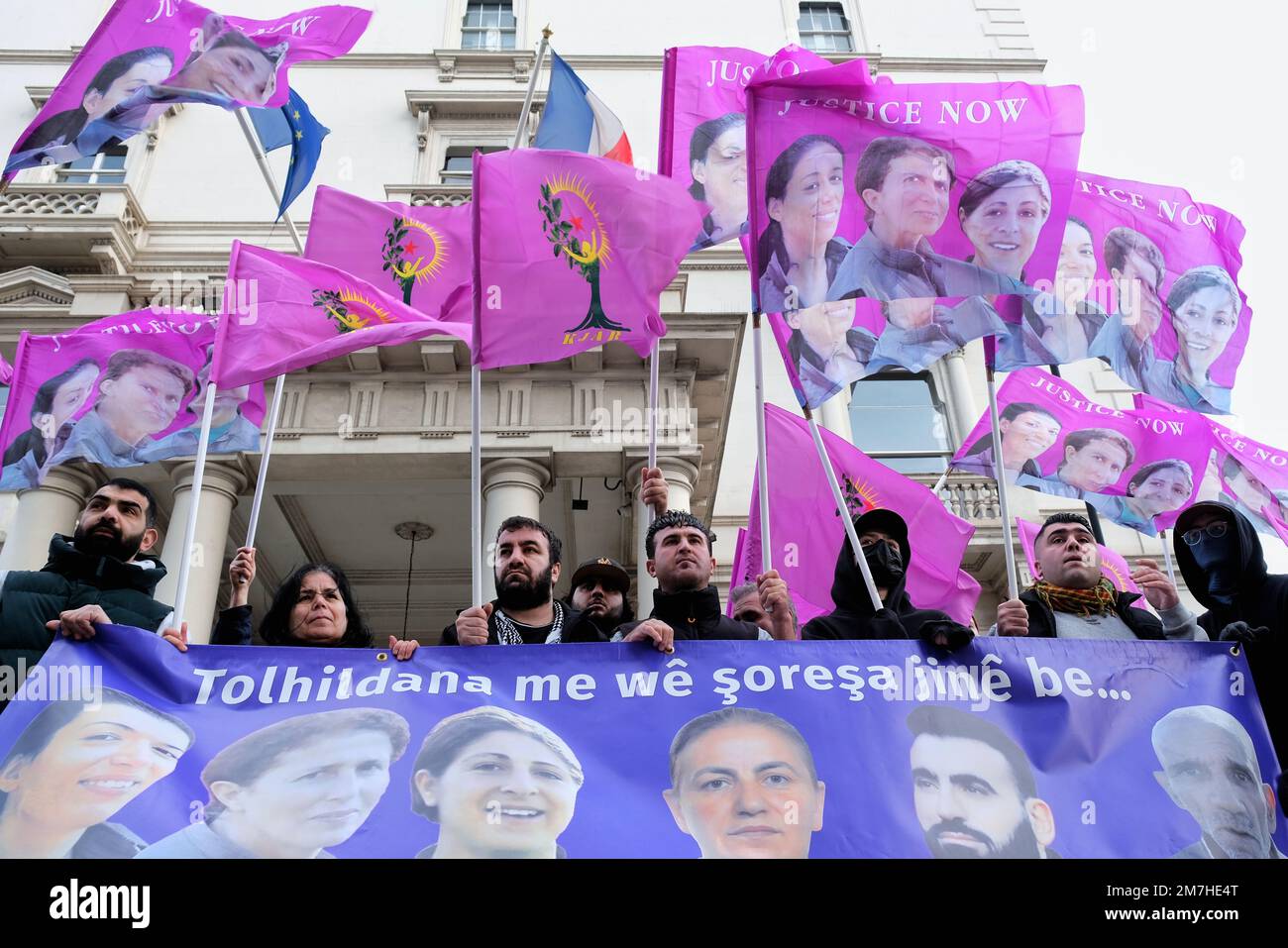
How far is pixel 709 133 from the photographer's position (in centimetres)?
713

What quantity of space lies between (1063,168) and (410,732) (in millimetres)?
4767

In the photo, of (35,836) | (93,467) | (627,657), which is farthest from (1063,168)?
(93,467)

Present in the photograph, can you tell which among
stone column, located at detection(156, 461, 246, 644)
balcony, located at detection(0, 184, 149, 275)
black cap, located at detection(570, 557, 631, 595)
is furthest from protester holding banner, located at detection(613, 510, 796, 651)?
balcony, located at detection(0, 184, 149, 275)

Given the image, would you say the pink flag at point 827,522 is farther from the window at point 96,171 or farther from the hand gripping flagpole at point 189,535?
the window at point 96,171

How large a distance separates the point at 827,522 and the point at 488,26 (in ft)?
54.0

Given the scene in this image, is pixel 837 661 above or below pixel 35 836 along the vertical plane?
above

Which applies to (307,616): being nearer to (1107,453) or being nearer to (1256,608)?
(1256,608)

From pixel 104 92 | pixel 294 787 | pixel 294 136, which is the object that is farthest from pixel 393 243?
pixel 294 787

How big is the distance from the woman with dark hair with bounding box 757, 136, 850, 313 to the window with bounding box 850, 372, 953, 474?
9166 mm

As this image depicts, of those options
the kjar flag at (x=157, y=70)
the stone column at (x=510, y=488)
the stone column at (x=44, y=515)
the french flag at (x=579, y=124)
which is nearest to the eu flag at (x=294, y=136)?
the kjar flag at (x=157, y=70)

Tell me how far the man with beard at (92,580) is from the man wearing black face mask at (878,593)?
3000 millimetres

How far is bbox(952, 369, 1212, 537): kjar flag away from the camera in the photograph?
7.95 metres
